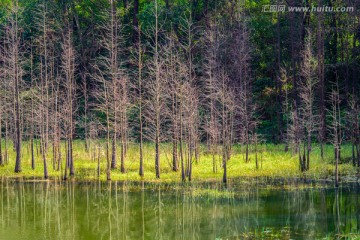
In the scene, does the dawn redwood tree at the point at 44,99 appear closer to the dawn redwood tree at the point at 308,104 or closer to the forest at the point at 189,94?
the forest at the point at 189,94

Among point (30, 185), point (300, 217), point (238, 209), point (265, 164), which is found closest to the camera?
point (300, 217)

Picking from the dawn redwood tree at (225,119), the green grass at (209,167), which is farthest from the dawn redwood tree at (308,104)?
the dawn redwood tree at (225,119)

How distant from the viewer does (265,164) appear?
4541 cm

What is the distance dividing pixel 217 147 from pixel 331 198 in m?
17.1

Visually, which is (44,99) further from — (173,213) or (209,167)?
(173,213)

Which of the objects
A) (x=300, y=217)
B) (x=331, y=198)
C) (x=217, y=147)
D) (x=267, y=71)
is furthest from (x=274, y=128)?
(x=300, y=217)

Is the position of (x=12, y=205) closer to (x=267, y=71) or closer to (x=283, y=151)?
(x=283, y=151)

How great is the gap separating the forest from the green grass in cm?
19

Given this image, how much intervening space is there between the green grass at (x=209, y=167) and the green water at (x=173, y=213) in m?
4.97

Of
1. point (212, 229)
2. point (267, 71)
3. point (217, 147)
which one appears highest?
point (267, 71)

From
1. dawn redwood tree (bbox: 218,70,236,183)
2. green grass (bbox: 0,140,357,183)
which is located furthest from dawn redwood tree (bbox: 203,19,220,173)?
green grass (bbox: 0,140,357,183)

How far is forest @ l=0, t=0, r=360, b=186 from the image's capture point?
43094 millimetres

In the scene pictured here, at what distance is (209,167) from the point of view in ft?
146

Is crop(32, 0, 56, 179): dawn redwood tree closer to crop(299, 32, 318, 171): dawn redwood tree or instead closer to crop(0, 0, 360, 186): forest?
crop(0, 0, 360, 186): forest
